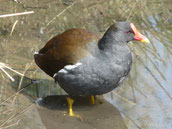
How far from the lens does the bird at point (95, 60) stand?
152 inches

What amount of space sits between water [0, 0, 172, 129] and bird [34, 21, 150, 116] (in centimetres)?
54

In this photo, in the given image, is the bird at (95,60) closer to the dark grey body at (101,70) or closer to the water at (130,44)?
the dark grey body at (101,70)

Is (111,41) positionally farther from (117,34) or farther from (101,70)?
(101,70)

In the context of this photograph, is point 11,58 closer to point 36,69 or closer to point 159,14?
point 36,69

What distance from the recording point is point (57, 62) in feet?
13.6

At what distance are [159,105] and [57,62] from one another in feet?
4.25

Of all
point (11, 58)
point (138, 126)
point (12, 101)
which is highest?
point (11, 58)

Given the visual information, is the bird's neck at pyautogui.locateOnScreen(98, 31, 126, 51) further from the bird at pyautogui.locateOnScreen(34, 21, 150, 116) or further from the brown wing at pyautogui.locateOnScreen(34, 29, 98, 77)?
the brown wing at pyautogui.locateOnScreen(34, 29, 98, 77)

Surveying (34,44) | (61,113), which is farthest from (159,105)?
(34,44)

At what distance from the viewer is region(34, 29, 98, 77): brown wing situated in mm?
3965

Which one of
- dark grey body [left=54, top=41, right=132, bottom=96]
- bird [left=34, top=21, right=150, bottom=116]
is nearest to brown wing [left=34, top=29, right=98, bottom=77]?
bird [left=34, top=21, right=150, bottom=116]

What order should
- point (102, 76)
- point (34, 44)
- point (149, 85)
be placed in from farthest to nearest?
point (34, 44), point (149, 85), point (102, 76)

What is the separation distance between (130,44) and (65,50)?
64.2 inches

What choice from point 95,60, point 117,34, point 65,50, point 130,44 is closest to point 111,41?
point 117,34
